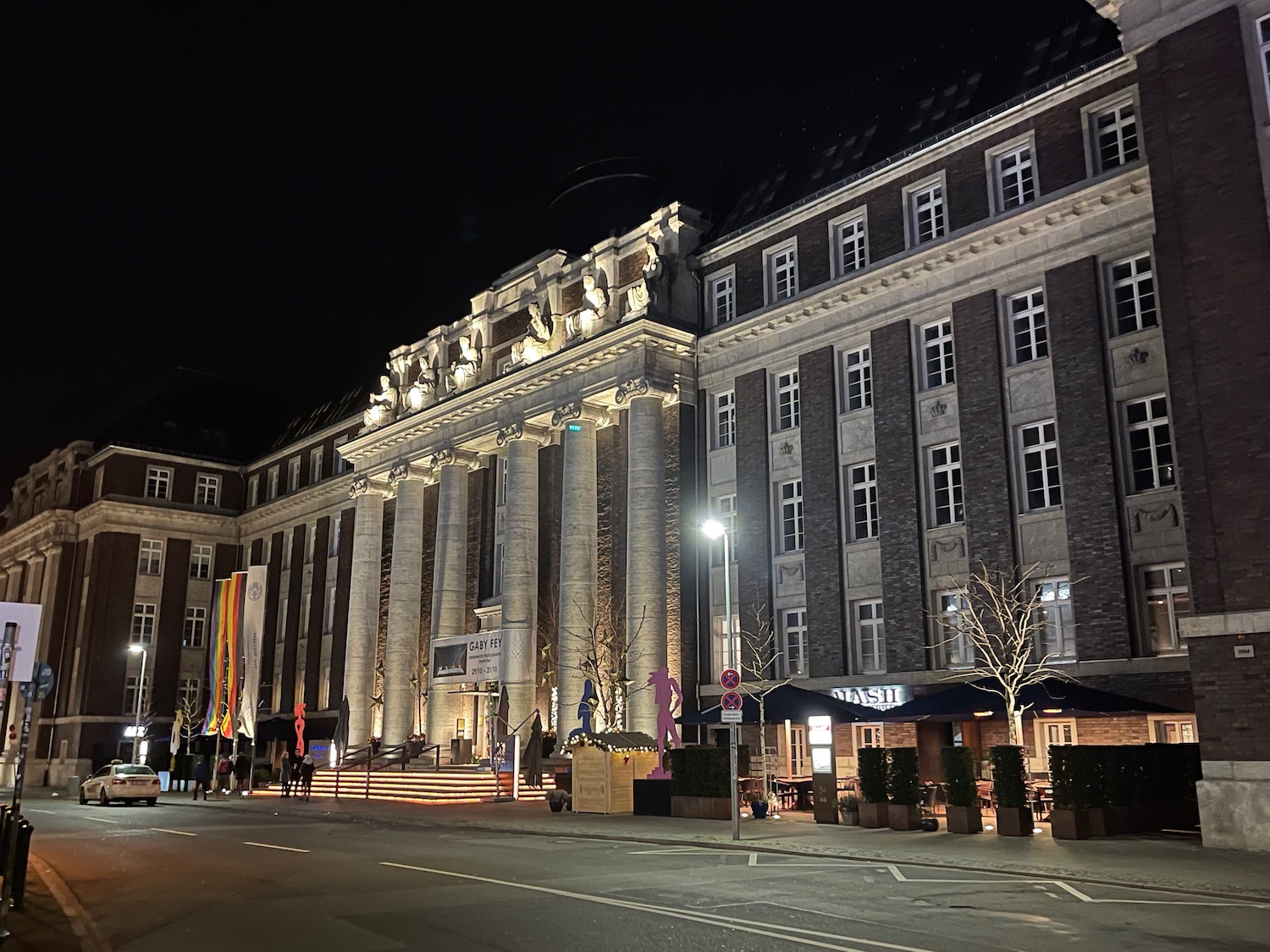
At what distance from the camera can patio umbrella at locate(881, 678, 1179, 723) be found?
2342 centimetres

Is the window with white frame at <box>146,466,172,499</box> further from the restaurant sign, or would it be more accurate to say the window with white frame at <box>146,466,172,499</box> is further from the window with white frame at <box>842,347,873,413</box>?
the restaurant sign

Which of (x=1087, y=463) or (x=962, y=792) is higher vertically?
(x=1087, y=463)

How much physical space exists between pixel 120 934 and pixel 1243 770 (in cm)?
1774

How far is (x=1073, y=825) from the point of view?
20297 millimetres

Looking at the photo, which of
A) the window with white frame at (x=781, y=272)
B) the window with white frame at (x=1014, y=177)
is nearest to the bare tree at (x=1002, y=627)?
the window with white frame at (x=1014, y=177)

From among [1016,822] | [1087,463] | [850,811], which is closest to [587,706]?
[850,811]

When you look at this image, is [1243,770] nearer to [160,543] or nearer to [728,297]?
[728,297]

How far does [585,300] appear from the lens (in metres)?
41.8

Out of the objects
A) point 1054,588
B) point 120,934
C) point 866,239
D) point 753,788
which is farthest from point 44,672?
point 866,239

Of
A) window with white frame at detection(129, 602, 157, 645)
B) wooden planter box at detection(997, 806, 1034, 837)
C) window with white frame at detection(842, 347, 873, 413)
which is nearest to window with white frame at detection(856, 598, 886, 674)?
window with white frame at detection(842, 347, 873, 413)

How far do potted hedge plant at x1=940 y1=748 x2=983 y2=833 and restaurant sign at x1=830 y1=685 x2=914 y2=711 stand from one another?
7.66m

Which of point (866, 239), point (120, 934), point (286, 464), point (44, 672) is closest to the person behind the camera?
point (120, 934)

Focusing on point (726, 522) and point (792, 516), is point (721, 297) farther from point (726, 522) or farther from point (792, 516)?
point (792, 516)

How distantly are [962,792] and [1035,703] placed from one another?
10.3 ft
